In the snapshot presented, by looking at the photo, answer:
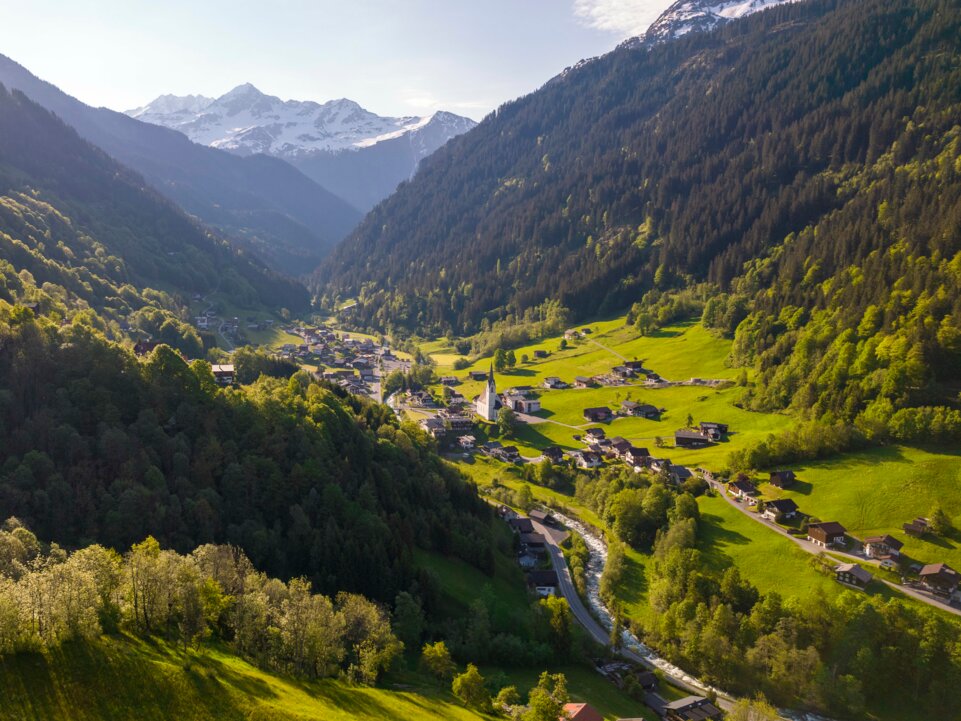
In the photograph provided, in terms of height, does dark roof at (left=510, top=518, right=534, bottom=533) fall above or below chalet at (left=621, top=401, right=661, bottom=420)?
below

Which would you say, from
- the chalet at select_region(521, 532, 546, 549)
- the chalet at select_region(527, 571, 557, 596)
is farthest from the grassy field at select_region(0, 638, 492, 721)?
the chalet at select_region(521, 532, 546, 549)

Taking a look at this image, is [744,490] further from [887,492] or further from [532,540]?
[532,540]

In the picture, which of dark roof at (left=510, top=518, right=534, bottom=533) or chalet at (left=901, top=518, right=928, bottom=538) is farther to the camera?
dark roof at (left=510, top=518, right=534, bottom=533)

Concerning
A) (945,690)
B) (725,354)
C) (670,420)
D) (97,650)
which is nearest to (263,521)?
(97,650)

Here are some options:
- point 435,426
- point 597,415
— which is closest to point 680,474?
point 597,415

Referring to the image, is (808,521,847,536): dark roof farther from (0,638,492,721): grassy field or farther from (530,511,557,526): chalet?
(0,638,492,721): grassy field

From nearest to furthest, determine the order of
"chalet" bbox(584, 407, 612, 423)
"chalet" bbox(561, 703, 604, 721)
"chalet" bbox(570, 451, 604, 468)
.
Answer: "chalet" bbox(561, 703, 604, 721), "chalet" bbox(570, 451, 604, 468), "chalet" bbox(584, 407, 612, 423)

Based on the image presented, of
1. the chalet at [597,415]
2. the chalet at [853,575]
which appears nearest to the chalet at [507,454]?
the chalet at [597,415]
